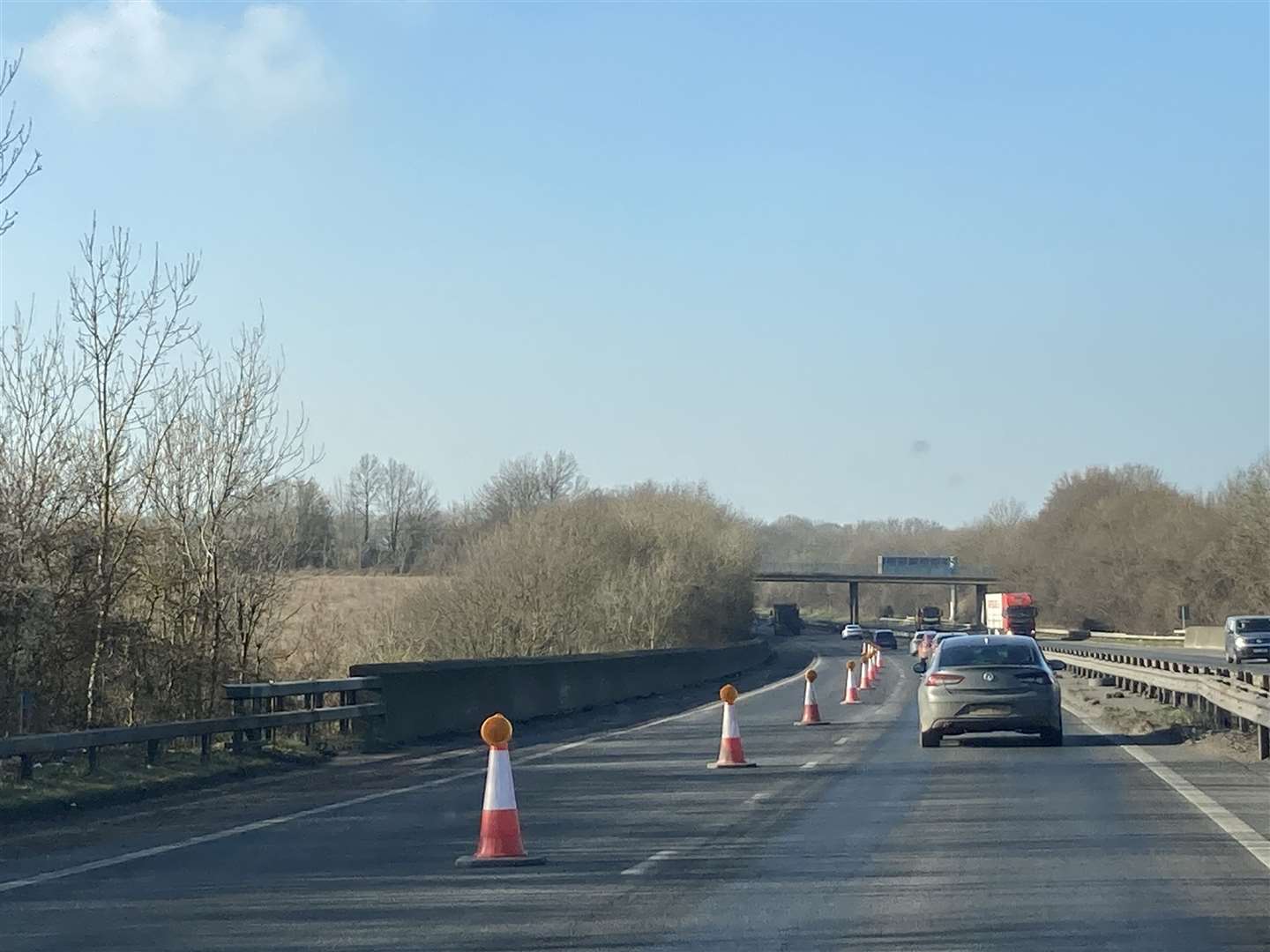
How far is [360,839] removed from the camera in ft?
41.5

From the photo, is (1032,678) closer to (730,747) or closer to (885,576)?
(730,747)

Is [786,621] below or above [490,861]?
above

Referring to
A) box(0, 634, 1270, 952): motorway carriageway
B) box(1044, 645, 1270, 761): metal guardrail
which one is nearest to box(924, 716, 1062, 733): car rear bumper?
box(0, 634, 1270, 952): motorway carriageway

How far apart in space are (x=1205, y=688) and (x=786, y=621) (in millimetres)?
106719

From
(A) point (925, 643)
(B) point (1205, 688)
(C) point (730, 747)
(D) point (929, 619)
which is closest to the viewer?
(C) point (730, 747)

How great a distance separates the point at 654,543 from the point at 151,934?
237ft

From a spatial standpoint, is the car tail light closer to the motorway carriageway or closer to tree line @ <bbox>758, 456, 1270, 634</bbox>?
the motorway carriageway

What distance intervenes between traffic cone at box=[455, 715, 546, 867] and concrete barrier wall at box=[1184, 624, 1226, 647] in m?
67.7

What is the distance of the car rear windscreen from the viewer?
21.2 metres

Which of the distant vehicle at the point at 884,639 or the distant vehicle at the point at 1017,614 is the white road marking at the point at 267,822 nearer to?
the distant vehicle at the point at 1017,614

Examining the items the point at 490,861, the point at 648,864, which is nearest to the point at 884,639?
the point at 648,864

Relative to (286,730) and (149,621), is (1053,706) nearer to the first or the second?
(286,730)

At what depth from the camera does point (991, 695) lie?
20797mm

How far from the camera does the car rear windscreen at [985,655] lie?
833 inches
